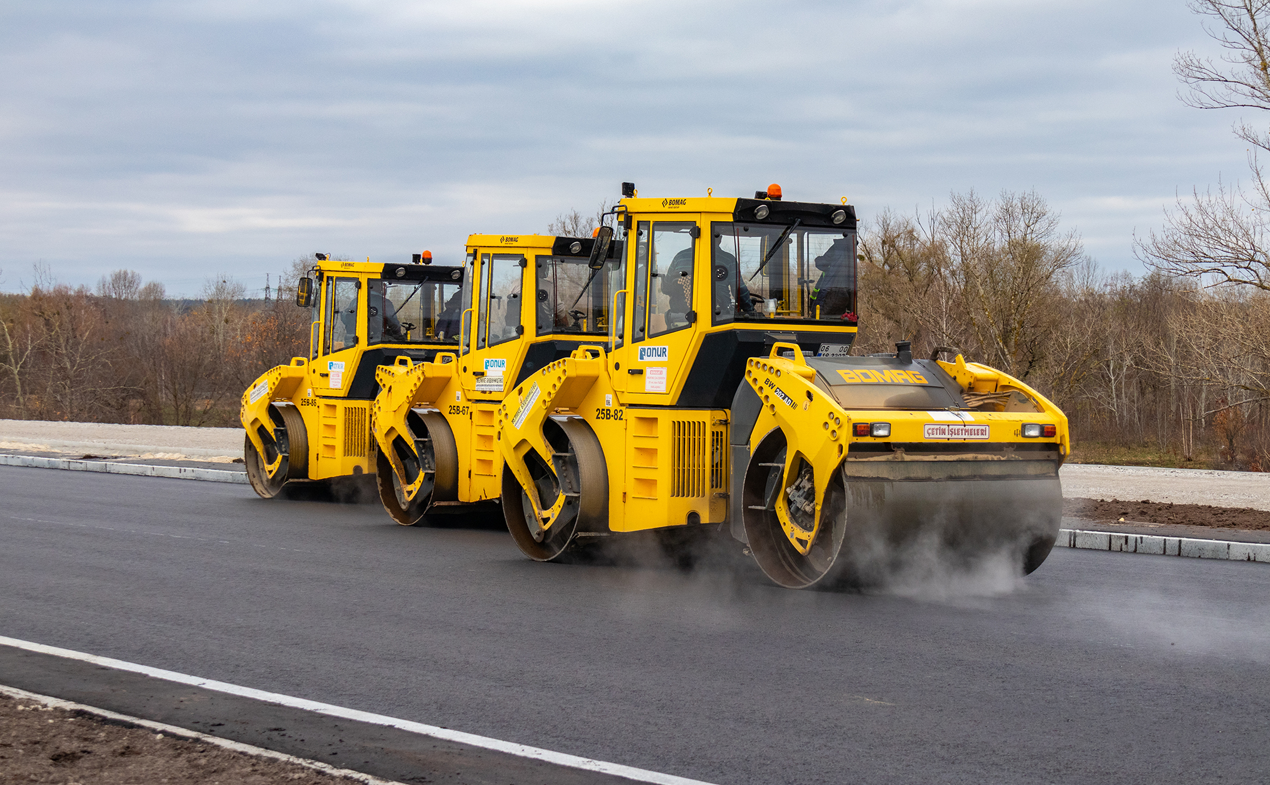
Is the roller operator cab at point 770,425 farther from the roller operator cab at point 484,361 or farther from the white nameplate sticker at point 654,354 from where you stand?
the roller operator cab at point 484,361

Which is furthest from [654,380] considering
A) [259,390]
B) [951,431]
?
[259,390]

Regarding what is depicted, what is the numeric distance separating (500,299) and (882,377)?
20.8 ft

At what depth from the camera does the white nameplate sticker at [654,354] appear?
33.9 feet

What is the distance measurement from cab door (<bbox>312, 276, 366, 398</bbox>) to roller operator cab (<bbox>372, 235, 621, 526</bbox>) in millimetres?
2619

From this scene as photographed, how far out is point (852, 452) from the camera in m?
8.18

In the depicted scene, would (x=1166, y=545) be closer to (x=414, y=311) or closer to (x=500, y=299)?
(x=500, y=299)

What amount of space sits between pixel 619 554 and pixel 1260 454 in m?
21.8

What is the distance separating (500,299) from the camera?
14.3 meters

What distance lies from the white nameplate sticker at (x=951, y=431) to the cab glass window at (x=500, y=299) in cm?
669

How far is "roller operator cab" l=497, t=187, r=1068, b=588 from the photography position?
329 inches

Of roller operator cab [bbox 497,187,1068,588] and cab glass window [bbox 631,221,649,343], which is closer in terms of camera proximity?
roller operator cab [bbox 497,187,1068,588]

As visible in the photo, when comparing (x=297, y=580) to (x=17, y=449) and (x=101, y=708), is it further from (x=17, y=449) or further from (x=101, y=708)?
(x=17, y=449)

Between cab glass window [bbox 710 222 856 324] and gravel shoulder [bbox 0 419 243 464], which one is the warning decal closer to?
gravel shoulder [bbox 0 419 243 464]

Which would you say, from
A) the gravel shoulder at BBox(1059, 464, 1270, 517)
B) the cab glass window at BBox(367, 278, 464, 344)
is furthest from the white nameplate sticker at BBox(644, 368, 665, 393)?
the gravel shoulder at BBox(1059, 464, 1270, 517)
